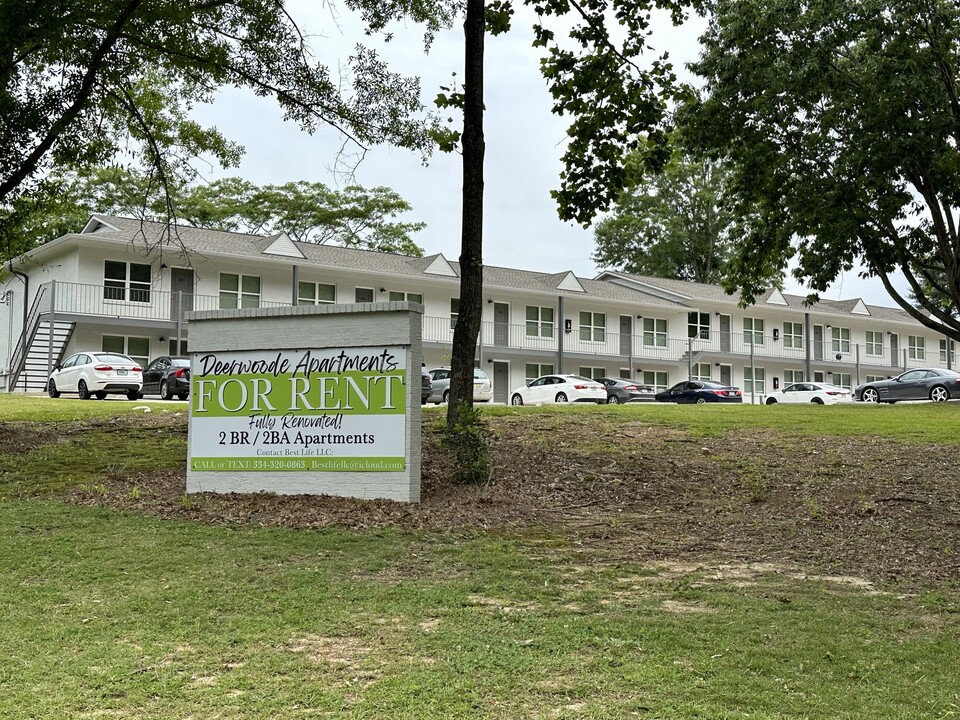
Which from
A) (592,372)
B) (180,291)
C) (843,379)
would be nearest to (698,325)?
(592,372)

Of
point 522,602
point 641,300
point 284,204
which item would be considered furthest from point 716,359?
point 522,602

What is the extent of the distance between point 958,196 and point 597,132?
29.5 feet

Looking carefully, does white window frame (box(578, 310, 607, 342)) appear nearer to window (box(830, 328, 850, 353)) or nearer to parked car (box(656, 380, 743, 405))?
parked car (box(656, 380, 743, 405))

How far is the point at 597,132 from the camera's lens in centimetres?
1512

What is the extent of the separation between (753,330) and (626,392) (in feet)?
55.7

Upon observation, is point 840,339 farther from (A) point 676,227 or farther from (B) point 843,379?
(A) point 676,227

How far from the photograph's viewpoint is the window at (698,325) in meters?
49.9

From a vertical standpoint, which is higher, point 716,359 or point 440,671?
point 716,359

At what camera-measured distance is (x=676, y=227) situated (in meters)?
65.1

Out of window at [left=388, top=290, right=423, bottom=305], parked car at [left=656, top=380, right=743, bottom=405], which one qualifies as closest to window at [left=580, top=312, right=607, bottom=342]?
parked car at [left=656, top=380, right=743, bottom=405]

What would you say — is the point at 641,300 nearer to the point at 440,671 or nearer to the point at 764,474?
the point at 764,474

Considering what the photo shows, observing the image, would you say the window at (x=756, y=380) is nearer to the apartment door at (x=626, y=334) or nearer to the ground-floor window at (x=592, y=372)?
the apartment door at (x=626, y=334)

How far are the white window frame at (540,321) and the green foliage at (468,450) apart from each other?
1280 inches

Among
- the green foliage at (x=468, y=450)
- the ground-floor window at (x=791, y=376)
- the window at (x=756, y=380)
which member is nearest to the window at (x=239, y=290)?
the green foliage at (x=468, y=450)
